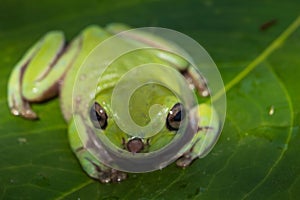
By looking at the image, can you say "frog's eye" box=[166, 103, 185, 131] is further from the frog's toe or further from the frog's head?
the frog's toe

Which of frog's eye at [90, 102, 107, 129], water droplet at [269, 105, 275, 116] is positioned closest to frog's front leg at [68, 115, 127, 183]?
frog's eye at [90, 102, 107, 129]

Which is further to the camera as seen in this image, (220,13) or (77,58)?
(220,13)

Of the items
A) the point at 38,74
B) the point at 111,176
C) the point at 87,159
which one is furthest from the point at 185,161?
the point at 38,74

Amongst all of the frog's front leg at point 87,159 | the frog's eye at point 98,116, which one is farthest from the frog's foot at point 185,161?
the frog's eye at point 98,116

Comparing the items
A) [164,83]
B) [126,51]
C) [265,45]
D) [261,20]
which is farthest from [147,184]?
[261,20]

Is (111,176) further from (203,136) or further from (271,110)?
(271,110)

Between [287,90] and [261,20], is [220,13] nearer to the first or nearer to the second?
[261,20]

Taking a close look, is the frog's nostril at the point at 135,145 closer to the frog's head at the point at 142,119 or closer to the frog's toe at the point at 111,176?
the frog's head at the point at 142,119
